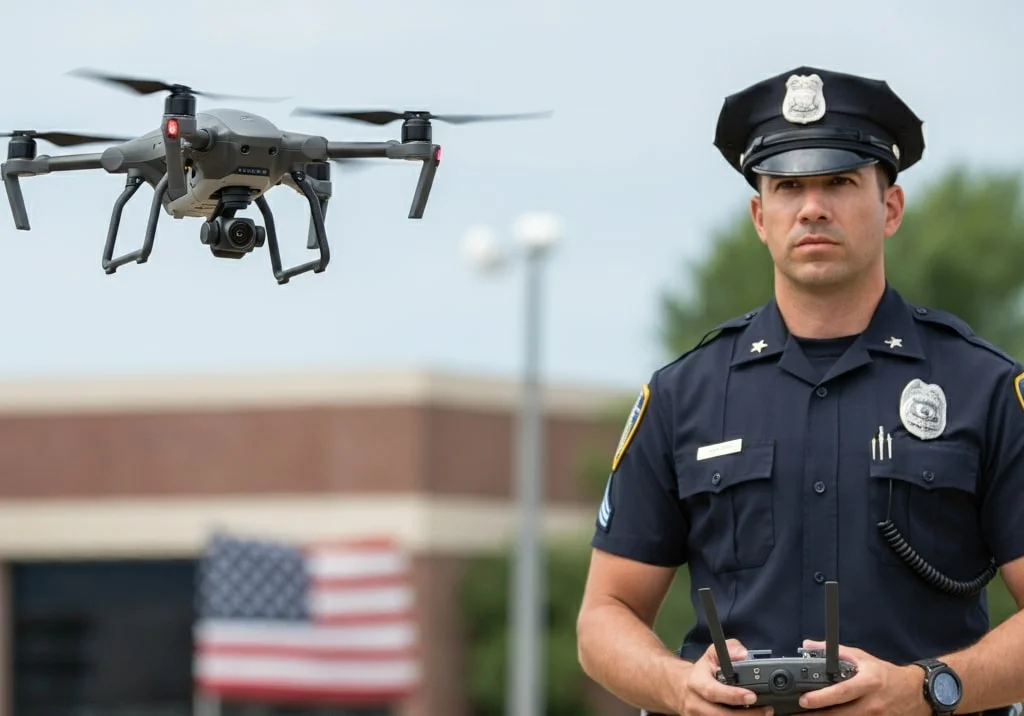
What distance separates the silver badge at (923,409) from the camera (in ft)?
13.3

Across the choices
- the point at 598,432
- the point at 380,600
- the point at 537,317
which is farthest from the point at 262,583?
the point at 598,432

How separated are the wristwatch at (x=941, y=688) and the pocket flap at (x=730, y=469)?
0.42 m

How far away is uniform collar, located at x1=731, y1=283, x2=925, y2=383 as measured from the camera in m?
4.13

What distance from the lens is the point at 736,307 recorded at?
126 feet

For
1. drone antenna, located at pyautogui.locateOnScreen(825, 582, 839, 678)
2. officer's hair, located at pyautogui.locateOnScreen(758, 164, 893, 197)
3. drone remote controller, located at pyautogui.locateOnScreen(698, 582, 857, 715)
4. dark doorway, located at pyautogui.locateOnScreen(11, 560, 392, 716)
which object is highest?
officer's hair, located at pyautogui.locateOnScreen(758, 164, 893, 197)

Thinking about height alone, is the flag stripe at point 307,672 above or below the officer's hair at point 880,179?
below

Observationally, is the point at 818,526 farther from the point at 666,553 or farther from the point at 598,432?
the point at 598,432

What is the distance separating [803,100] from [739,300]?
34.5 meters

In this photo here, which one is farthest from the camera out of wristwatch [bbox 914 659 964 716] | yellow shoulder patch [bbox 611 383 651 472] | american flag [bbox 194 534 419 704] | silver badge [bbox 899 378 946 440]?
american flag [bbox 194 534 419 704]

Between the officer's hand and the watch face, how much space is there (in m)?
0.27

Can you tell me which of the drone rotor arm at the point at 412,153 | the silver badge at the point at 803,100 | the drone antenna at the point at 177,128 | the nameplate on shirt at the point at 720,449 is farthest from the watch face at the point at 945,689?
the drone antenna at the point at 177,128

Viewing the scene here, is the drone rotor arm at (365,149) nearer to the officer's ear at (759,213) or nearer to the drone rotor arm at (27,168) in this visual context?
the drone rotor arm at (27,168)

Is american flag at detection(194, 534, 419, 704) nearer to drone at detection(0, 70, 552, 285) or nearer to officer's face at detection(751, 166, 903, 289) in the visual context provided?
officer's face at detection(751, 166, 903, 289)

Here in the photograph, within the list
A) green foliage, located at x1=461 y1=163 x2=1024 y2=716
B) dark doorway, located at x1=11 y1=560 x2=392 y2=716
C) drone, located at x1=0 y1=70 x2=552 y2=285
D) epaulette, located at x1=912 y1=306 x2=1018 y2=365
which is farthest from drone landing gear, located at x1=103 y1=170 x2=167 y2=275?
dark doorway, located at x1=11 y1=560 x2=392 y2=716
